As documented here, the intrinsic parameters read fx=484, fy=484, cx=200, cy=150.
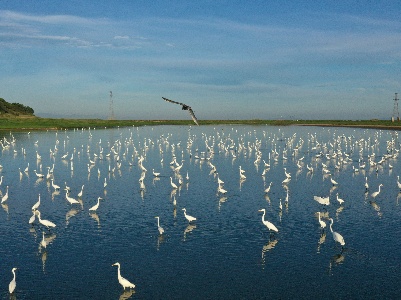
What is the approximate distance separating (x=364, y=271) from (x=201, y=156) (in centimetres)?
4983

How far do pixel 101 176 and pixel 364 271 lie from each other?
3426cm

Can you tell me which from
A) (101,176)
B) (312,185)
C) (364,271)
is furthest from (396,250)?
(101,176)

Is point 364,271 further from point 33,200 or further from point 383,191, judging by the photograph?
point 33,200

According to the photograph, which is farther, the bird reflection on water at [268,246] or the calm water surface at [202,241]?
the bird reflection on water at [268,246]

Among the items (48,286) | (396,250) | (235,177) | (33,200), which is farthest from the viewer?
(235,177)

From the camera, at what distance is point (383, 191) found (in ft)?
144

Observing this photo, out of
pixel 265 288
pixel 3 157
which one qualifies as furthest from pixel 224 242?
pixel 3 157

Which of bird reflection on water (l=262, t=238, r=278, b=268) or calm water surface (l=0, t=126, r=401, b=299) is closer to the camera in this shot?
calm water surface (l=0, t=126, r=401, b=299)

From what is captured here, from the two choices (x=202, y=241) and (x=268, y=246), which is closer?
(x=268, y=246)

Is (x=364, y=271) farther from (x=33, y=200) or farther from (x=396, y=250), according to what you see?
(x=33, y=200)

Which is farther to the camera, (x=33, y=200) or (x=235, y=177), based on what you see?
(x=235, y=177)

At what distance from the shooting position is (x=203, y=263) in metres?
24.7

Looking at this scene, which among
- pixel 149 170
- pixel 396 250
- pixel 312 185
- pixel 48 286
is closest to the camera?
pixel 48 286

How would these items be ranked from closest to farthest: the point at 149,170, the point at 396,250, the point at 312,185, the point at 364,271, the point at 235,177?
1. the point at 364,271
2. the point at 396,250
3. the point at 312,185
4. the point at 235,177
5. the point at 149,170
